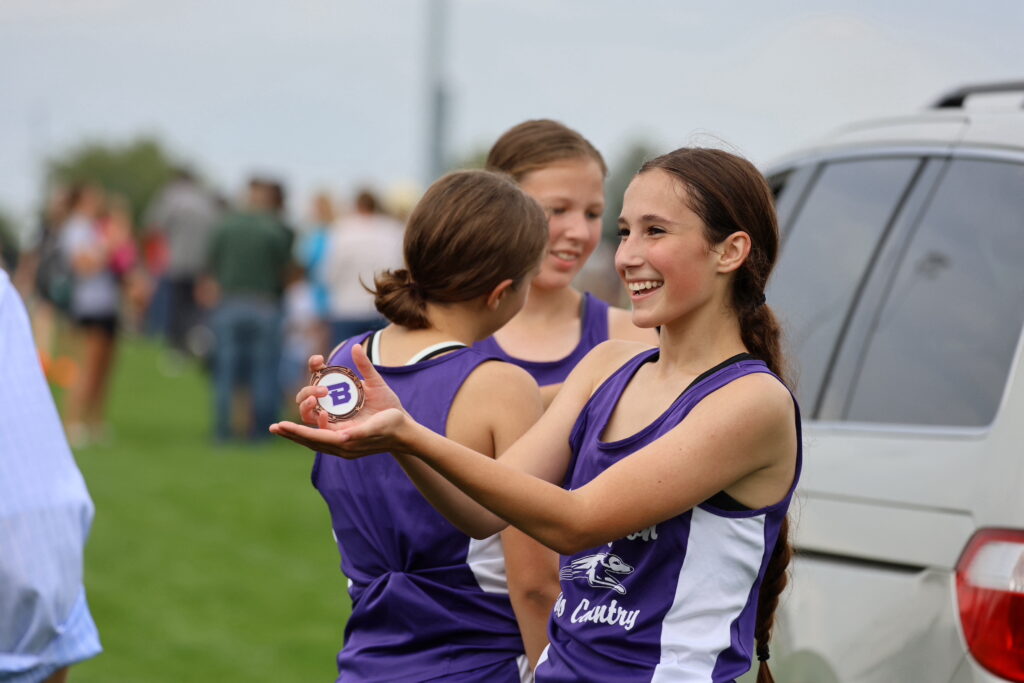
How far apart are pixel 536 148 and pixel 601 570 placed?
4.34 feet

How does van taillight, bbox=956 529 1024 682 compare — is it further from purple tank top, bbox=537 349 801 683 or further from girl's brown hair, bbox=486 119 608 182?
girl's brown hair, bbox=486 119 608 182

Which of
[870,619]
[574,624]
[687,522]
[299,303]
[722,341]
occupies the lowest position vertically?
[299,303]

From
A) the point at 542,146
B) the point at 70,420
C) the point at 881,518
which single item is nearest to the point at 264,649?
the point at 542,146

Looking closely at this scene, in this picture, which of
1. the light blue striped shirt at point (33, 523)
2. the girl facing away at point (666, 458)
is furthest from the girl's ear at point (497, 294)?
the light blue striped shirt at point (33, 523)

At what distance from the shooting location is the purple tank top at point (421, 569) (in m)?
2.67

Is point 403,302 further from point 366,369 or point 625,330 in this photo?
point 625,330

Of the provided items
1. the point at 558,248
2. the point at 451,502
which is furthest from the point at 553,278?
the point at 451,502

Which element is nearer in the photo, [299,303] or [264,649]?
[264,649]

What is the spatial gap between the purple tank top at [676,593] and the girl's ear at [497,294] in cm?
43

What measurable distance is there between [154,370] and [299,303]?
4782 millimetres

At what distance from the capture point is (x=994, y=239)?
10.3 ft

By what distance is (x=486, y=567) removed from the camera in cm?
271

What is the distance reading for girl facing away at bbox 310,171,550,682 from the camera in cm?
266

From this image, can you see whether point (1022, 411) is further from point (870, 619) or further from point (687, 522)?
point (687, 522)
